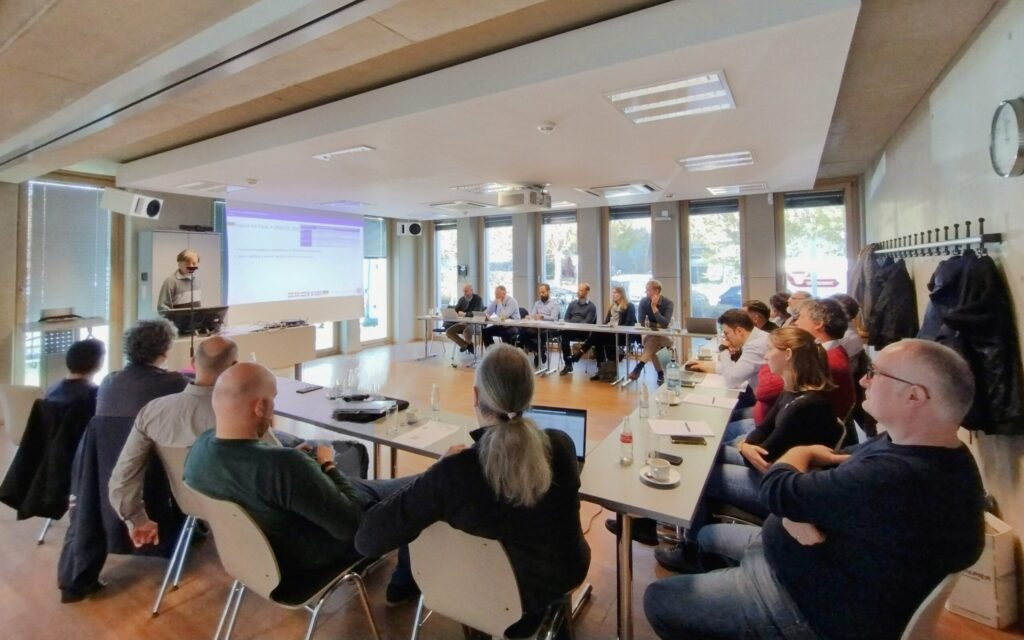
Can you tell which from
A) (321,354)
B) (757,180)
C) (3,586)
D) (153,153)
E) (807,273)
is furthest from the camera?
(321,354)

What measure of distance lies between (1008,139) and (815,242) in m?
5.64

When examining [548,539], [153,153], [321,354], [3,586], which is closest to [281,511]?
[548,539]

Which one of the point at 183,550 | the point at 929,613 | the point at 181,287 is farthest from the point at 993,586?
the point at 181,287

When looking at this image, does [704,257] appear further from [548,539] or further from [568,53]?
[548,539]

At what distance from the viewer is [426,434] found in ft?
7.75

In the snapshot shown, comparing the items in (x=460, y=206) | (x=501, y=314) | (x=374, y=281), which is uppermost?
(x=460, y=206)

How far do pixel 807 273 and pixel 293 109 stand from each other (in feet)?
23.5

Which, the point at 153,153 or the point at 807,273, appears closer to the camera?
the point at 153,153

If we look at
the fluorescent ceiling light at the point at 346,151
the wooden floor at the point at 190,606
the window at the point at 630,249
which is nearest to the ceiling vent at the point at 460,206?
the window at the point at 630,249

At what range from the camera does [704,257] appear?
7.91 metres

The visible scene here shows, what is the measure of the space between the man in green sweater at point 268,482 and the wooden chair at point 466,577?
331 millimetres

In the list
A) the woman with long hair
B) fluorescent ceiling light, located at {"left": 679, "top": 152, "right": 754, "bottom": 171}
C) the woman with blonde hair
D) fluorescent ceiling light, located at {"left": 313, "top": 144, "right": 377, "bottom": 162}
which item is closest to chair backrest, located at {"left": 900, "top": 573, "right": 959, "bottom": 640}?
the woman with blonde hair

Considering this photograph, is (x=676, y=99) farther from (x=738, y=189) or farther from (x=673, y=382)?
(x=738, y=189)

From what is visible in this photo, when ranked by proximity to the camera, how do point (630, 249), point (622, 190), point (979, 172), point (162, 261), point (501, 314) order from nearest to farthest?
point (979, 172) → point (162, 261) → point (622, 190) → point (501, 314) → point (630, 249)
